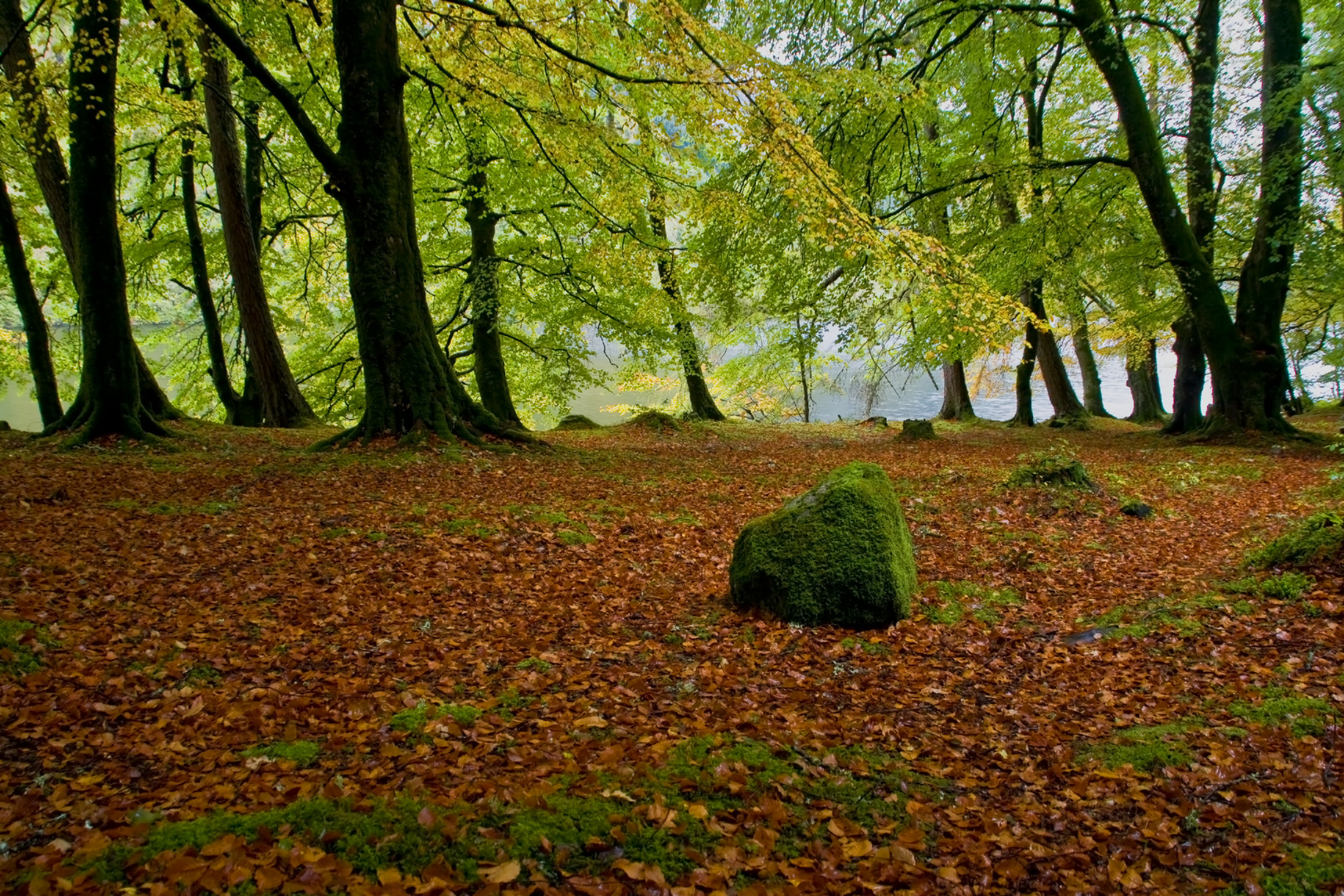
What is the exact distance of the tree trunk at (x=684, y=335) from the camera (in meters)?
14.5

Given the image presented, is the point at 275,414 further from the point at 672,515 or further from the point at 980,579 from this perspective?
the point at 980,579

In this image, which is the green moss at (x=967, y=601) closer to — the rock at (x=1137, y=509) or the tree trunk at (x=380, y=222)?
the rock at (x=1137, y=509)

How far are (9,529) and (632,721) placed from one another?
5.45 meters

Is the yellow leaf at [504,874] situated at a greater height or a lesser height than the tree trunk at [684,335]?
lesser

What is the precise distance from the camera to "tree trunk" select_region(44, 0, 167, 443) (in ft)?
27.5

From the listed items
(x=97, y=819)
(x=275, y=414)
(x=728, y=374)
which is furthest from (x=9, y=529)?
(x=728, y=374)

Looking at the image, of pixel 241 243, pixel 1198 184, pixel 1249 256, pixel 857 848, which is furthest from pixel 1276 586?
pixel 241 243

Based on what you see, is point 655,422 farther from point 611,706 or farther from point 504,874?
point 504,874

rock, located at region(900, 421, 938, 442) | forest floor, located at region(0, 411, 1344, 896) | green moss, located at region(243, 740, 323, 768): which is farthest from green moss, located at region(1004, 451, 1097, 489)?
green moss, located at region(243, 740, 323, 768)

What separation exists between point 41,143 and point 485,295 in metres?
6.83

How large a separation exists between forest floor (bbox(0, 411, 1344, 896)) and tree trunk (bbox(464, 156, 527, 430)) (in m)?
7.54

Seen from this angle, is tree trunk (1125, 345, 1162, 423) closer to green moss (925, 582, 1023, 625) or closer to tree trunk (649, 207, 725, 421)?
tree trunk (649, 207, 725, 421)

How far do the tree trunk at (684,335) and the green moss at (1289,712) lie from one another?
10264 mm

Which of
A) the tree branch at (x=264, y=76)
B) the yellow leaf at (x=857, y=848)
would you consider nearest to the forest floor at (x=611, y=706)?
the yellow leaf at (x=857, y=848)
